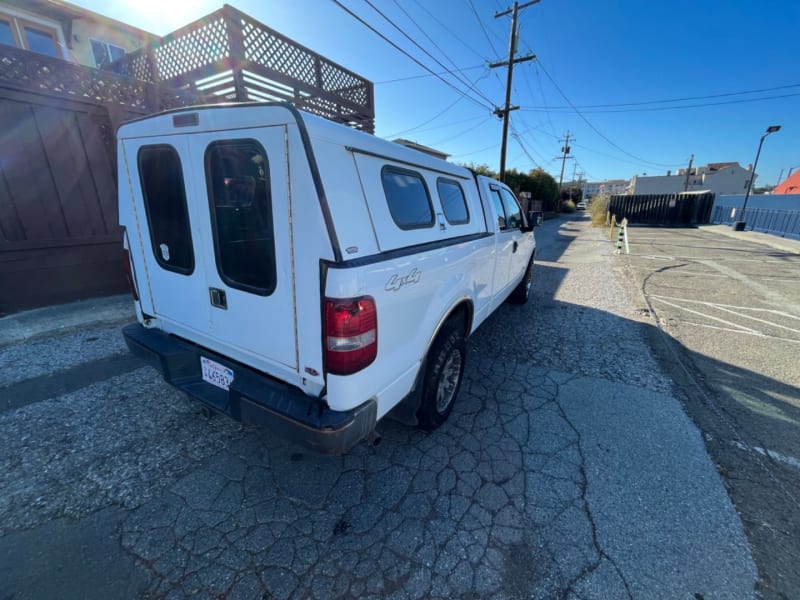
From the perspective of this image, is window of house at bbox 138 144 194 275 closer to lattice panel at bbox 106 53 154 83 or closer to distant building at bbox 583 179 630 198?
lattice panel at bbox 106 53 154 83

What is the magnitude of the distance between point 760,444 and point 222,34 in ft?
26.3

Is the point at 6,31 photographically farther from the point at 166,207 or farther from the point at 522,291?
the point at 522,291

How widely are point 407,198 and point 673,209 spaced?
28.8m

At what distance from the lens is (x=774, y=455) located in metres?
2.46

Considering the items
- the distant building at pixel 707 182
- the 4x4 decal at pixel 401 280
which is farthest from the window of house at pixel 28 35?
the distant building at pixel 707 182

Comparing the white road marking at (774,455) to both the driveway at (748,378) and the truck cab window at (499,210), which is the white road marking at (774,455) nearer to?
the driveway at (748,378)

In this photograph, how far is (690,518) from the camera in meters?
1.96

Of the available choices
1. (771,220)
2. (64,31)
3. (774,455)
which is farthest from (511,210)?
(771,220)

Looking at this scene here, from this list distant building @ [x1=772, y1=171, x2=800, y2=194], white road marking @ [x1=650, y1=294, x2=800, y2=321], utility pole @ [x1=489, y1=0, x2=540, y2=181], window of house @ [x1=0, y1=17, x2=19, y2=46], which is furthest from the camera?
distant building @ [x1=772, y1=171, x2=800, y2=194]

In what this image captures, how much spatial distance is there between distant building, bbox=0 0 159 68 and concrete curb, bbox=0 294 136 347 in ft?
23.3

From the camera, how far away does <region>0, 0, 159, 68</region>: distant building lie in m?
8.98

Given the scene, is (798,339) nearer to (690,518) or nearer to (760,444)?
(760,444)

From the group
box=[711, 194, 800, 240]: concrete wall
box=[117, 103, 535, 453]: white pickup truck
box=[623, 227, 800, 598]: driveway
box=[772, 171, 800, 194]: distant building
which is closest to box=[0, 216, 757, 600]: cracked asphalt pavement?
box=[623, 227, 800, 598]: driveway

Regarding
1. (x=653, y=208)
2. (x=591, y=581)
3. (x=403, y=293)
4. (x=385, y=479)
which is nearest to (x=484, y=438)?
(x=385, y=479)
